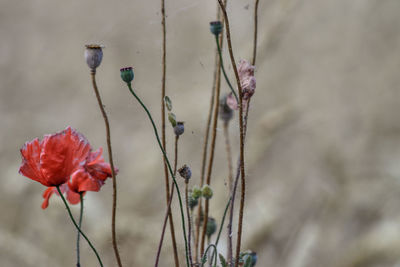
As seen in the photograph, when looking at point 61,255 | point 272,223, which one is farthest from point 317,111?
point 61,255

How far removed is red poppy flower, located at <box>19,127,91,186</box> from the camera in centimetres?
34

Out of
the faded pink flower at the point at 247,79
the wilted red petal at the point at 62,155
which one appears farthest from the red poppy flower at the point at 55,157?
the faded pink flower at the point at 247,79

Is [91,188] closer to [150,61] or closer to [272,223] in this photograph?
[272,223]

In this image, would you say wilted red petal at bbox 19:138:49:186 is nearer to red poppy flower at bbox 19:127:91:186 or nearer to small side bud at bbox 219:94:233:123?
red poppy flower at bbox 19:127:91:186

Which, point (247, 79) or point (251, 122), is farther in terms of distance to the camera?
point (251, 122)

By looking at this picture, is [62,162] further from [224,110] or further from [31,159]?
[224,110]

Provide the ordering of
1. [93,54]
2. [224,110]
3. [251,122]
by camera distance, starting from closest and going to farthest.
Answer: [93,54]
[224,110]
[251,122]

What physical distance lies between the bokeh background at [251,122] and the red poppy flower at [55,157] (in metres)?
0.12

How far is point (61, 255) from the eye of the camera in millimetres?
917

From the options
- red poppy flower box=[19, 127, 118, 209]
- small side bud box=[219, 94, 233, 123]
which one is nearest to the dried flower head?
small side bud box=[219, 94, 233, 123]

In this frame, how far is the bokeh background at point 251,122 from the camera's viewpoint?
0.80 m

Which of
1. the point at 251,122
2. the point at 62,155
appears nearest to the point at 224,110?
the point at 62,155

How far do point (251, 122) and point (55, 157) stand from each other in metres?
1.01

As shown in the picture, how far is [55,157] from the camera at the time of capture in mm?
344
